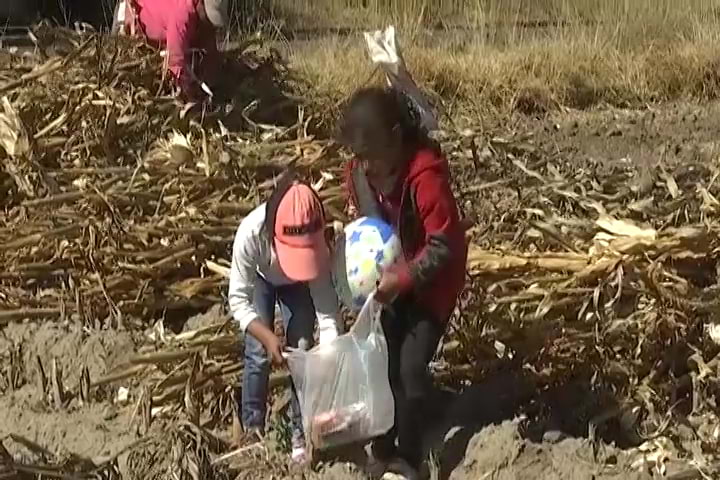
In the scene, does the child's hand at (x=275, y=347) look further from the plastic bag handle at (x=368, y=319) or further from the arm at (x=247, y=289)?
the plastic bag handle at (x=368, y=319)

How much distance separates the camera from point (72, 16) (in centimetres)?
1163

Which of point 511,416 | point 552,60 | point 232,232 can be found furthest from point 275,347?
point 552,60

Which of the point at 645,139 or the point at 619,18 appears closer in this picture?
the point at 645,139

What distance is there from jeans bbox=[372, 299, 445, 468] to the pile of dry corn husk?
50 cm

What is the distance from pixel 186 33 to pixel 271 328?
279 cm

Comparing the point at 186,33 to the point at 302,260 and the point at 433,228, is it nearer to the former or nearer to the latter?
the point at 302,260

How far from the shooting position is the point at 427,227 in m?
3.75

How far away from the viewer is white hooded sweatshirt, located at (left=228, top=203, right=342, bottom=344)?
12.6 ft

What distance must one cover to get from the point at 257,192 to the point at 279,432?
1644 millimetres

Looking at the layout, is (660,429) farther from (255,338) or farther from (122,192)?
(122,192)

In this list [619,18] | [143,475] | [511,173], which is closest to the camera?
[143,475]

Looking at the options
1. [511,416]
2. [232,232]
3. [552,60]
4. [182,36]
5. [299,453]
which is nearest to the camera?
[299,453]

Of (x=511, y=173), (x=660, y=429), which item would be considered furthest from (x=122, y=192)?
(x=660, y=429)

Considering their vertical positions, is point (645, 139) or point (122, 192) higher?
point (122, 192)
